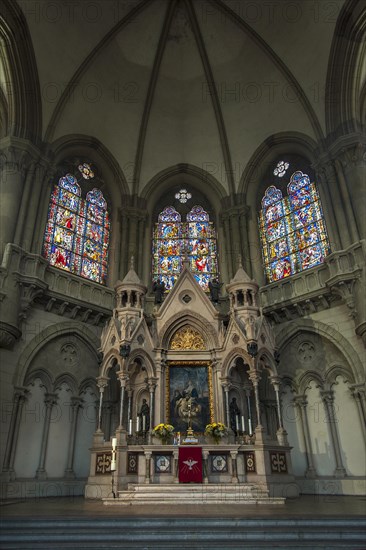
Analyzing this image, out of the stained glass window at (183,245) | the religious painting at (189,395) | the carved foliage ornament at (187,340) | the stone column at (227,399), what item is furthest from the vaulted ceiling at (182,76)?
the stone column at (227,399)

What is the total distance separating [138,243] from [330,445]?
10572 millimetres

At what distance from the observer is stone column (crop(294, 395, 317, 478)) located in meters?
13.6

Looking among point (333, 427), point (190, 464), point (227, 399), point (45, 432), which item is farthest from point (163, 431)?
point (333, 427)

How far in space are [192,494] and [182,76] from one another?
1766cm

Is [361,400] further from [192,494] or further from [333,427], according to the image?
[192,494]

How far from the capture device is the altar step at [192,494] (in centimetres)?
975

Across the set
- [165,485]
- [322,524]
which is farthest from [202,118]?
[322,524]

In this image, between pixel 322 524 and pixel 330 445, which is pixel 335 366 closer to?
pixel 330 445

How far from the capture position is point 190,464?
1135 centimetres

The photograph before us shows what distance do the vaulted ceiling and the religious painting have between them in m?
8.75

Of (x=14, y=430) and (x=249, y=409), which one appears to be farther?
(x=249, y=409)

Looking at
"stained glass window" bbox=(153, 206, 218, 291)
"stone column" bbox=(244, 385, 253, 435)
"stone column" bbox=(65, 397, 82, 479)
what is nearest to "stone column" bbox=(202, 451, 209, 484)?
"stone column" bbox=(244, 385, 253, 435)

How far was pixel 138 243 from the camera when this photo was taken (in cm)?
1838

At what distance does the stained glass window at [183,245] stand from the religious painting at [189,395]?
15.1 feet
